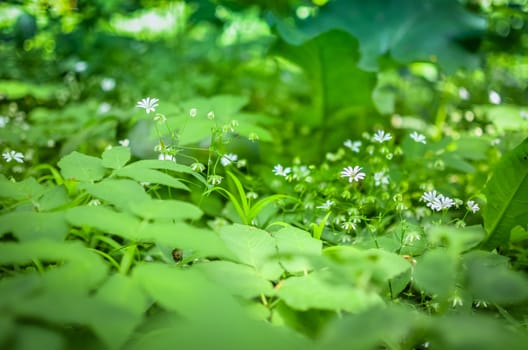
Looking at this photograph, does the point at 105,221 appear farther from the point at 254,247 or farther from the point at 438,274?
the point at 438,274

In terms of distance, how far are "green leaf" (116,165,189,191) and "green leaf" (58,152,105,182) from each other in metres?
0.05

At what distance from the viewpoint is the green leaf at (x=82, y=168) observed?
2.97 feet

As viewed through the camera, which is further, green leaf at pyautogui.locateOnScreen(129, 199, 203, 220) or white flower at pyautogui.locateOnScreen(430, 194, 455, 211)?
white flower at pyautogui.locateOnScreen(430, 194, 455, 211)

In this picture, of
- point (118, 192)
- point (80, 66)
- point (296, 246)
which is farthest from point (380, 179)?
point (80, 66)

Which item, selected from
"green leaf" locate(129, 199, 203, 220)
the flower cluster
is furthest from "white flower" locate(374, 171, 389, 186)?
"green leaf" locate(129, 199, 203, 220)

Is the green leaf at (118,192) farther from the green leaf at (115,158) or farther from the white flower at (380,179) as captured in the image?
the white flower at (380,179)

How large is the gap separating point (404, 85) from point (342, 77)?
0.92 metres

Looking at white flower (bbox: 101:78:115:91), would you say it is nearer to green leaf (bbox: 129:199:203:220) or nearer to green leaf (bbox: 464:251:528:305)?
green leaf (bbox: 129:199:203:220)

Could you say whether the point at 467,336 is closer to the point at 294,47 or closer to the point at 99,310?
the point at 99,310

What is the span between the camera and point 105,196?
31.6 inches

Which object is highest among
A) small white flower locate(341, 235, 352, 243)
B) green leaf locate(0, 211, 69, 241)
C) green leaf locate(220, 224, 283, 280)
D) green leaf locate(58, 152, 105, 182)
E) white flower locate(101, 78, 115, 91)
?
green leaf locate(58, 152, 105, 182)

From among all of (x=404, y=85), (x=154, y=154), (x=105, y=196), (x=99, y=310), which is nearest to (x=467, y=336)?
(x=99, y=310)

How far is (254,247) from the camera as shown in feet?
2.80

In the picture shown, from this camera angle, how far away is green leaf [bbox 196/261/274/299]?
0.73 meters
